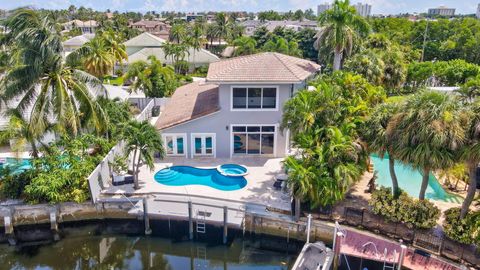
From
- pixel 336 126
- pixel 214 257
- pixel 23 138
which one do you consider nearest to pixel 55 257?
pixel 23 138

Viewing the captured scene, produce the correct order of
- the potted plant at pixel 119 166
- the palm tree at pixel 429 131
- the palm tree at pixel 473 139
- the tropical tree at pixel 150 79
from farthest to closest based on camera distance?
the tropical tree at pixel 150 79 < the potted plant at pixel 119 166 < the palm tree at pixel 429 131 < the palm tree at pixel 473 139

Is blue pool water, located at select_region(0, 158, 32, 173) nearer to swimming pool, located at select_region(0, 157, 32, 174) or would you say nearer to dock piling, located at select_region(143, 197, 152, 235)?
swimming pool, located at select_region(0, 157, 32, 174)

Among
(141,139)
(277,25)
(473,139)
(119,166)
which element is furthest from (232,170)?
(277,25)

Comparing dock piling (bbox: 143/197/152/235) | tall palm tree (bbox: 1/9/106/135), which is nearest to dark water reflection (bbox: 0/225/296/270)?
dock piling (bbox: 143/197/152/235)

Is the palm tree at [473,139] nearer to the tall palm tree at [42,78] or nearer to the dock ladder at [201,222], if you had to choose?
the dock ladder at [201,222]

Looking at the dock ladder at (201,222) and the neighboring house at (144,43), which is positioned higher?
the neighboring house at (144,43)

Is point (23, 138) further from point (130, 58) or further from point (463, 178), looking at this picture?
point (130, 58)

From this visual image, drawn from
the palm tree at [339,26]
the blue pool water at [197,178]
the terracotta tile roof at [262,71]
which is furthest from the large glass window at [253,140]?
the palm tree at [339,26]
